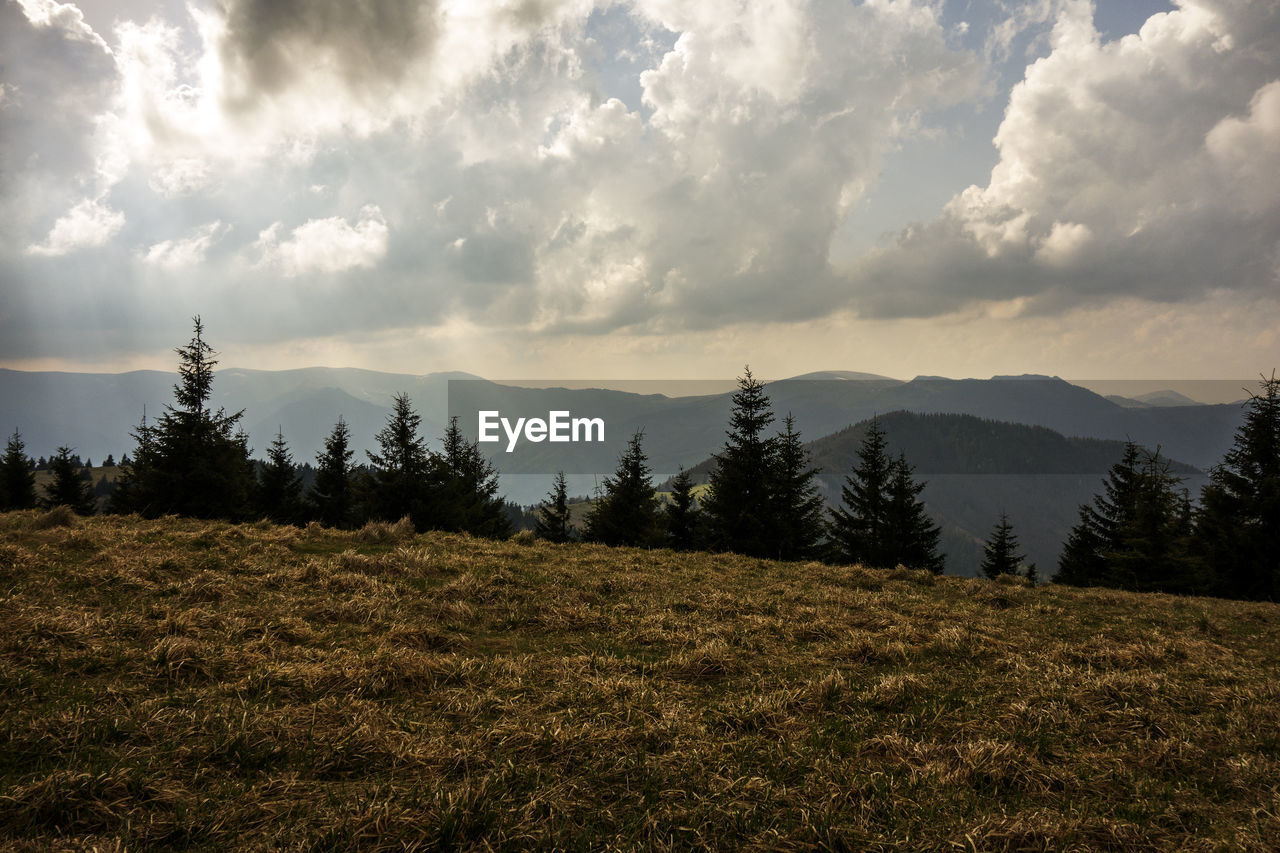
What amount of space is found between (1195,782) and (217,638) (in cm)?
1119

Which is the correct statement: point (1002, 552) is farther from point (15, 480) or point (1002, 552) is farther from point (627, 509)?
point (15, 480)

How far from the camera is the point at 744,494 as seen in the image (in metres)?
40.2

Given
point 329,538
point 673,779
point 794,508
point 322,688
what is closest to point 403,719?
point 322,688

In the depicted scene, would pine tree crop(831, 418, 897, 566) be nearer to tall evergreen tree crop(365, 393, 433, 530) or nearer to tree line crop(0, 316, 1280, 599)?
tree line crop(0, 316, 1280, 599)

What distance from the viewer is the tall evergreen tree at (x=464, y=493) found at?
143 feet

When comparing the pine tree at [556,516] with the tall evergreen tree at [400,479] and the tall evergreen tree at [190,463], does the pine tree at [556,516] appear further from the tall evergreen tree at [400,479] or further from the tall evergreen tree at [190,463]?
the tall evergreen tree at [190,463]

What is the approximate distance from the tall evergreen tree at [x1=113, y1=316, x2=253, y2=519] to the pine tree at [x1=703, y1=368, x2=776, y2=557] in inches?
1343

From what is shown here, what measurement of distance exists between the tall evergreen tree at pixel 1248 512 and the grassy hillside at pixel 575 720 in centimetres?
2780

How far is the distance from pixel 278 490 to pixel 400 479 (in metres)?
19.9

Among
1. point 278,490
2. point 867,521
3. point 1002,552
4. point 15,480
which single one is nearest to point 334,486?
point 278,490

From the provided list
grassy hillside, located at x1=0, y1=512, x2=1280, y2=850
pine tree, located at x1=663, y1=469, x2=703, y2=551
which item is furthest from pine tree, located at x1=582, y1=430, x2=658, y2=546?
grassy hillside, located at x1=0, y1=512, x2=1280, y2=850

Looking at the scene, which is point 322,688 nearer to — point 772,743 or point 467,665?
point 467,665

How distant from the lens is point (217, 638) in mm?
7496

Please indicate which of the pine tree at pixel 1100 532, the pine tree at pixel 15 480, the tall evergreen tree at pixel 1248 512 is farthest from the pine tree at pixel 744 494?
the pine tree at pixel 15 480
